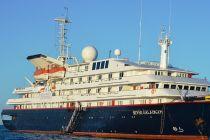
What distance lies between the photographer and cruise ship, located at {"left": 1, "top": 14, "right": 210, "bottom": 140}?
52625mm

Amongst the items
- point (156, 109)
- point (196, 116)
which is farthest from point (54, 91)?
point (196, 116)

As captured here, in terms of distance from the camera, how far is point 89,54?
69.6m

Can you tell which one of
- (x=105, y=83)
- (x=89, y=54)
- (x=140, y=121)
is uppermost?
(x=89, y=54)

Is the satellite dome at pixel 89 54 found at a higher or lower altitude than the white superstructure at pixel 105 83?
higher

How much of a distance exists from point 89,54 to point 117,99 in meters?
12.0

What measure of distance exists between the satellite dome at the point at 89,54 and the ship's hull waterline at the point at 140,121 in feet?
26.0

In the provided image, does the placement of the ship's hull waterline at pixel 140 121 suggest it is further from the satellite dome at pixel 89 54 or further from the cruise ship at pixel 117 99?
the satellite dome at pixel 89 54

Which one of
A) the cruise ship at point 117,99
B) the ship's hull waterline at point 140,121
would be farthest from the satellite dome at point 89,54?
the ship's hull waterline at point 140,121

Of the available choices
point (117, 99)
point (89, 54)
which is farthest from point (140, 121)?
point (89, 54)

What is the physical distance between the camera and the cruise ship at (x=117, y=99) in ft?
173

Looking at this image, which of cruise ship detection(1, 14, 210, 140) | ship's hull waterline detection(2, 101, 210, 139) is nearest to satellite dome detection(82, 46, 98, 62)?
cruise ship detection(1, 14, 210, 140)

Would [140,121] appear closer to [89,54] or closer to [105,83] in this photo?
[105,83]

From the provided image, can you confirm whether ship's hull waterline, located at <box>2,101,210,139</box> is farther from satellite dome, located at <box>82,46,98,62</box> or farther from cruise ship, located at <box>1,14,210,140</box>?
satellite dome, located at <box>82,46,98,62</box>

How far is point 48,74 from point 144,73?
70.2ft
